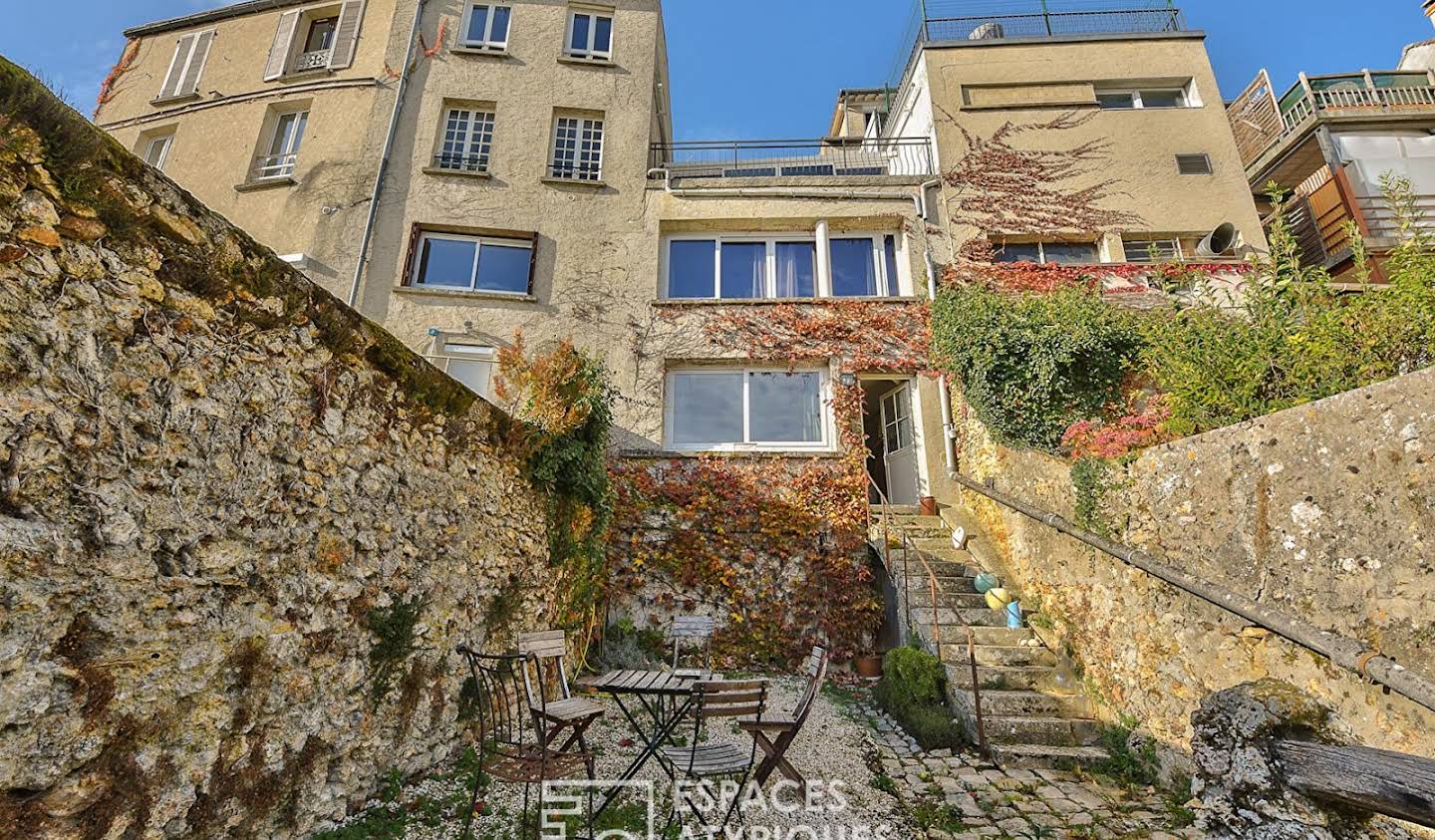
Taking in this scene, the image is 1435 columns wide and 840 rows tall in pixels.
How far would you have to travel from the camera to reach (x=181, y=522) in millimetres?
2752

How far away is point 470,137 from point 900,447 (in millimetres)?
10274

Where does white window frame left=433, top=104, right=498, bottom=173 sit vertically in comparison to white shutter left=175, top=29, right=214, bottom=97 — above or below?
below

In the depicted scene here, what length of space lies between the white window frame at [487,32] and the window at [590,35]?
4.07 feet

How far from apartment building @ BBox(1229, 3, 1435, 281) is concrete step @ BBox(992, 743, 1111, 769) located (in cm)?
1197

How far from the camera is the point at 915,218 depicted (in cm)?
1110

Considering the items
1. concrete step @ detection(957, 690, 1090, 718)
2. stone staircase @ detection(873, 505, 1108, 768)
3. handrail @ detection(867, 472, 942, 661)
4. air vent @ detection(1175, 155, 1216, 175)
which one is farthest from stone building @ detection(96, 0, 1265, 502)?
concrete step @ detection(957, 690, 1090, 718)

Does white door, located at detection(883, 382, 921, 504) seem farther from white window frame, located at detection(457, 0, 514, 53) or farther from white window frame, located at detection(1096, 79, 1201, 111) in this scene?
white window frame, located at detection(457, 0, 514, 53)

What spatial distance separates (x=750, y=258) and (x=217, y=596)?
31.8ft

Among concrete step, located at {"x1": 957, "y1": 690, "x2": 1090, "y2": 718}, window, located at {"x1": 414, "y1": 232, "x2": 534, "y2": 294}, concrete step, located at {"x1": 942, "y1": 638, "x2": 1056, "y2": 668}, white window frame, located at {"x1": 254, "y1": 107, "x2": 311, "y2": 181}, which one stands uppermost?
white window frame, located at {"x1": 254, "y1": 107, "x2": 311, "y2": 181}

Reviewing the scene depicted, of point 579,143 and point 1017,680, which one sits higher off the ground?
point 579,143

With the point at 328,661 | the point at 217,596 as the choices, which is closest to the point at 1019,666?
the point at 328,661

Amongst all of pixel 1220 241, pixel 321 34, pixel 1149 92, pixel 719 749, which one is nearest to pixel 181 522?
pixel 719 749

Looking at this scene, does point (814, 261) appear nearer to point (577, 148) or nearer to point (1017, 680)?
point (577, 148)

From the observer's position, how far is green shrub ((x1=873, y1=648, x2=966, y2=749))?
5453 millimetres
